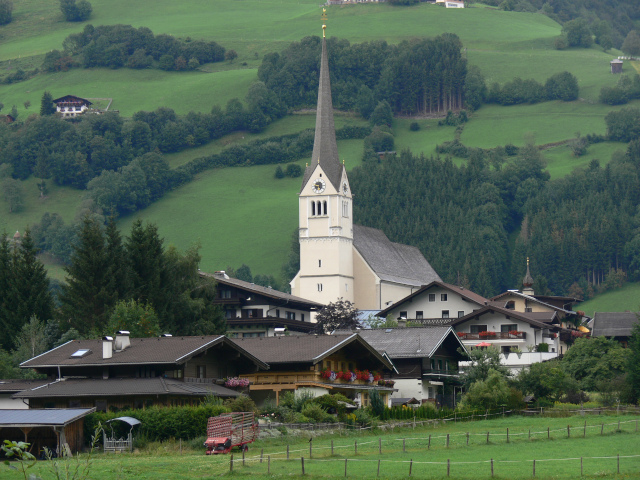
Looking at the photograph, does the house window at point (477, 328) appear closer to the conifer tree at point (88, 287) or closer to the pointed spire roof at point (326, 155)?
the conifer tree at point (88, 287)

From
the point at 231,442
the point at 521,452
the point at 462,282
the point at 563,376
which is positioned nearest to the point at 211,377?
the point at 231,442

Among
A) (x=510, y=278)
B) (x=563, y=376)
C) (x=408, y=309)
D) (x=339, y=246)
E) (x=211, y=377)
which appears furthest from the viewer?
(x=510, y=278)

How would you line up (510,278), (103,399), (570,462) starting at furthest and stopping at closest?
1. (510,278)
2. (103,399)
3. (570,462)

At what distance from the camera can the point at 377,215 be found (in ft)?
606

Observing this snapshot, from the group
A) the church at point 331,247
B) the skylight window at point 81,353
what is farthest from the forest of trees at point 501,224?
the skylight window at point 81,353

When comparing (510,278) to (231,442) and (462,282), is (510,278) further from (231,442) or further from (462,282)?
(231,442)

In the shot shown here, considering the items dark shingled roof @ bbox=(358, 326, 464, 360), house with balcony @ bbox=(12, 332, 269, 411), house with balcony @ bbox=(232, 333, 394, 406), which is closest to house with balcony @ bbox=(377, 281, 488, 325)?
dark shingled roof @ bbox=(358, 326, 464, 360)

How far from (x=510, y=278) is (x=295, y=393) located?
126m

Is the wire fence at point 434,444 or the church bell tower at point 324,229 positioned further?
the church bell tower at point 324,229

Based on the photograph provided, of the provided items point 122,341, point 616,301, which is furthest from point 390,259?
point 122,341

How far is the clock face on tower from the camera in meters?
130

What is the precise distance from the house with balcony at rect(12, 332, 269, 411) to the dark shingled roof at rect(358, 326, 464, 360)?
15.5 metres

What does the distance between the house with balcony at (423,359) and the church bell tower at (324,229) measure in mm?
47869

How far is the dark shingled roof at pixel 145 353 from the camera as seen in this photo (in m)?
56.1
